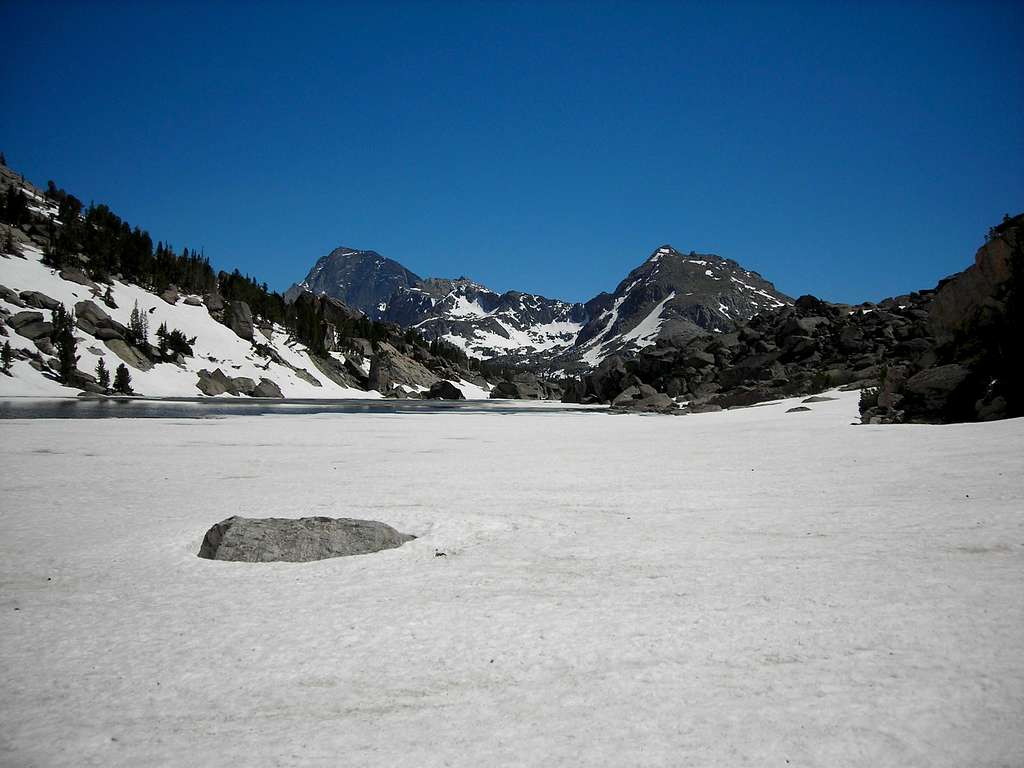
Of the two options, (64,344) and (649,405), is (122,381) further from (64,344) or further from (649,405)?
(649,405)

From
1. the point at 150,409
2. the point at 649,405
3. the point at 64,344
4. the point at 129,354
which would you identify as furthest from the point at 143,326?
the point at 649,405

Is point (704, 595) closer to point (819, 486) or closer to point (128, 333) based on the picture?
point (819, 486)

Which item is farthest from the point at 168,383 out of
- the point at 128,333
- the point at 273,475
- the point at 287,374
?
the point at 273,475

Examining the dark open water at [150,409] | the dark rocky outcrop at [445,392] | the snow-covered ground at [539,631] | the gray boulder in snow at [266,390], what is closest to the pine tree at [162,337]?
the gray boulder in snow at [266,390]

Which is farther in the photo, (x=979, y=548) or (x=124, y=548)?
(x=124, y=548)

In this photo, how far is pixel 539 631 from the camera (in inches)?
191

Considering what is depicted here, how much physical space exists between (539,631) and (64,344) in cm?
8526

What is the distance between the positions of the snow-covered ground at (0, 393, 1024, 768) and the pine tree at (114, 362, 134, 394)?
2793 inches

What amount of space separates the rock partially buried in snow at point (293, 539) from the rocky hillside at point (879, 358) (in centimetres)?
1981

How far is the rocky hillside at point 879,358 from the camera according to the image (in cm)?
1909

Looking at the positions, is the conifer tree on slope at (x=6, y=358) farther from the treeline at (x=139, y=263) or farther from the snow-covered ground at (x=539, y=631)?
the snow-covered ground at (x=539, y=631)

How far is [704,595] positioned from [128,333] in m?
98.6

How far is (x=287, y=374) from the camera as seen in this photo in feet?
346

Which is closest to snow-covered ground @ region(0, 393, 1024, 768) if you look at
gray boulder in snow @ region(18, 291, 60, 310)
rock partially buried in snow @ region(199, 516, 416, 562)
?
rock partially buried in snow @ region(199, 516, 416, 562)
